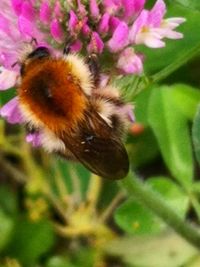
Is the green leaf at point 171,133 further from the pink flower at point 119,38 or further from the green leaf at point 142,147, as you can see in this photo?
the pink flower at point 119,38

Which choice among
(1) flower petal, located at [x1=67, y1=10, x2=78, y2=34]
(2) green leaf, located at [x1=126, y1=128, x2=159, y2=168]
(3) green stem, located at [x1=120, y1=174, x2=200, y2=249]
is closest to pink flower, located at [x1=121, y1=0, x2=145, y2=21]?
(1) flower petal, located at [x1=67, y1=10, x2=78, y2=34]

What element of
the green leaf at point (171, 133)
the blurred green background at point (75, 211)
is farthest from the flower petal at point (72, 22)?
the blurred green background at point (75, 211)

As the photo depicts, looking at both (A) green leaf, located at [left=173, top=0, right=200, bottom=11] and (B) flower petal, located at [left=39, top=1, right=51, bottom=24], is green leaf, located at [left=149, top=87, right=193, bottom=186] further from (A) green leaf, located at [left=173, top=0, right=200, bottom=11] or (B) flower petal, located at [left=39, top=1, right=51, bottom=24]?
(B) flower petal, located at [left=39, top=1, right=51, bottom=24]

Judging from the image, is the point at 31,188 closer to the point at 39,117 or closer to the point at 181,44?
the point at 181,44

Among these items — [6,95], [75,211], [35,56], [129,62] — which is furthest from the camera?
[75,211]

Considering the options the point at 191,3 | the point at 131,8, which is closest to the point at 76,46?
the point at 131,8

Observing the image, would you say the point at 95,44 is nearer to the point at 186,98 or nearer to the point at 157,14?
the point at 157,14

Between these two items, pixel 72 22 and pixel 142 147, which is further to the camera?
pixel 142 147

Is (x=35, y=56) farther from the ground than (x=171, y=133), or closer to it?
farther from the ground
